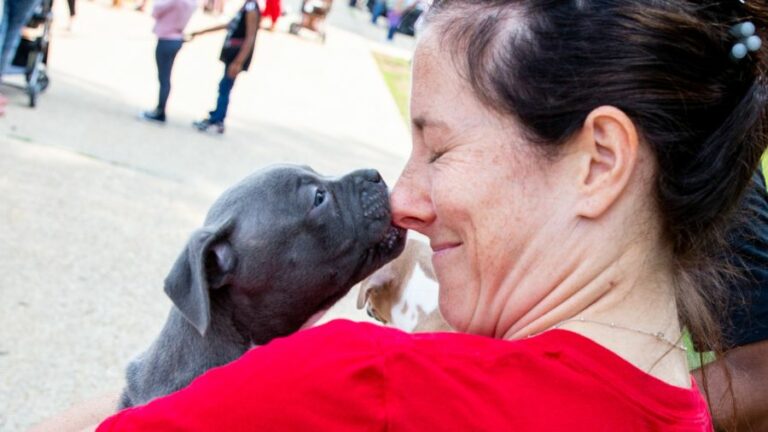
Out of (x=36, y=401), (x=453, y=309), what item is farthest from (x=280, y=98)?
(x=453, y=309)

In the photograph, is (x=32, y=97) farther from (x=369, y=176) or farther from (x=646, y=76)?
(x=646, y=76)

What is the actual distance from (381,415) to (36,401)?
4.02 meters

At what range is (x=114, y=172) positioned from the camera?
9422mm

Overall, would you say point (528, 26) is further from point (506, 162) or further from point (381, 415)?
point (381, 415)

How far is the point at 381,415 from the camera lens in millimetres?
1646

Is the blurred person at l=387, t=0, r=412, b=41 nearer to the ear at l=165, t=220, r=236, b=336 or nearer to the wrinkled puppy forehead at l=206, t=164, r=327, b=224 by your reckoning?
the wrinkled puppy forehead at l=206, t=164, r=327, b=224

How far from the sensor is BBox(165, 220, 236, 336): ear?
2971 millimetres

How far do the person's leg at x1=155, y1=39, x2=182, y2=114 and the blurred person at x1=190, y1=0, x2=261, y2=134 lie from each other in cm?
53

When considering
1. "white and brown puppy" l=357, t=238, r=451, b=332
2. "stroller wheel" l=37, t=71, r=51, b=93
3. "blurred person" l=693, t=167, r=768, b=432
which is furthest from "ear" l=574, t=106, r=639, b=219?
"stroller wheel" l=37, t=71, r=51, b=93

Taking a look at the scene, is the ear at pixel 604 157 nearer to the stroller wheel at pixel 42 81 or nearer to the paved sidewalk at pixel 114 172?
the paved sidewalk at pixel 114 172

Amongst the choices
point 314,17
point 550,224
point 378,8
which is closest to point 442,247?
point 550,224

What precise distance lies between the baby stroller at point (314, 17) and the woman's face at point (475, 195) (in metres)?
25.7

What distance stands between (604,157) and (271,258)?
6.00ft

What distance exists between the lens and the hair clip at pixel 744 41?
1.92m
